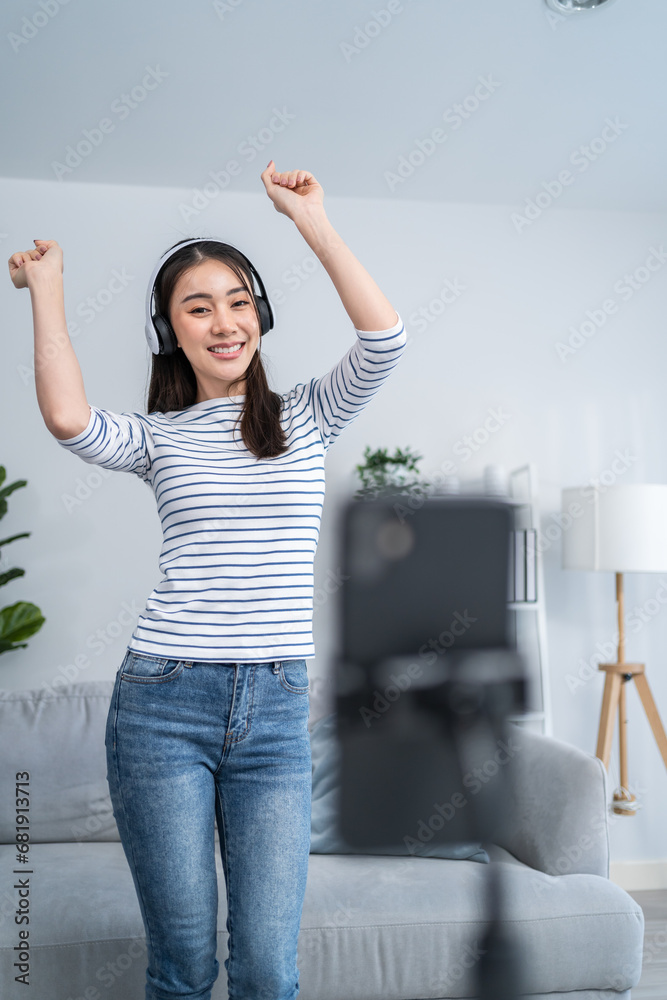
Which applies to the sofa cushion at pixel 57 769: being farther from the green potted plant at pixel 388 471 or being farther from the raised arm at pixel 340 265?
the raised arm at pixel 340 265

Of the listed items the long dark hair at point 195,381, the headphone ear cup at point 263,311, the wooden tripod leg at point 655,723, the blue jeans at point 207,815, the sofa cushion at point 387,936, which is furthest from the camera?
the wooden tripod leg at point 655,723

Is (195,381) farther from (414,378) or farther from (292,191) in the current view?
(414,378)

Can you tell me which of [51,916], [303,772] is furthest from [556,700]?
[303,772]

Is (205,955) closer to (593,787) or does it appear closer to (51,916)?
(51,916)

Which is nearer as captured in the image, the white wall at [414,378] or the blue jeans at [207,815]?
the blue jeans at [207,815]

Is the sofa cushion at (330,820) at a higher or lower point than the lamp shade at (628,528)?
lower

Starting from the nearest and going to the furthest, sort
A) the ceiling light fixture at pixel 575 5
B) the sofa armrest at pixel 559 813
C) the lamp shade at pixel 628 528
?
the sofa armrest at pixel 559 813
the ceiling light fixture at pixel 575 5
the lamp shade at pixel 628 528

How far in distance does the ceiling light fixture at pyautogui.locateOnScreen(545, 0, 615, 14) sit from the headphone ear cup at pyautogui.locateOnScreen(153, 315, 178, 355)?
60.7 inches

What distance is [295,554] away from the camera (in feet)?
3.54

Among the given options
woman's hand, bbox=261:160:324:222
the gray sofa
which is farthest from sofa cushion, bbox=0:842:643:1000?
woman's hand, bbox=261:160:324:222

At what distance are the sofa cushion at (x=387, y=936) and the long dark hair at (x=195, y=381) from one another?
1118 mm

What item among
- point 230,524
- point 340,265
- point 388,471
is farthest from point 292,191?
point 388,471

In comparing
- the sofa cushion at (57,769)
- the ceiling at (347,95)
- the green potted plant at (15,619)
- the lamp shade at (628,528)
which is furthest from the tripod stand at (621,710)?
the green potted plant at (15,619)

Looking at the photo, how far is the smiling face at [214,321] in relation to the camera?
116 cm
